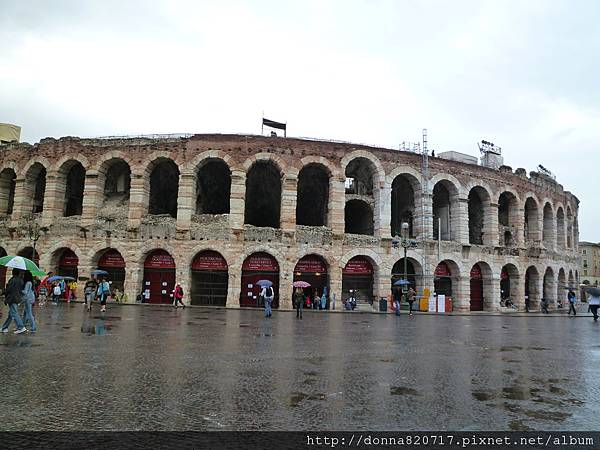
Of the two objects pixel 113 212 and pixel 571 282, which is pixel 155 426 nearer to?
pixel 113 212

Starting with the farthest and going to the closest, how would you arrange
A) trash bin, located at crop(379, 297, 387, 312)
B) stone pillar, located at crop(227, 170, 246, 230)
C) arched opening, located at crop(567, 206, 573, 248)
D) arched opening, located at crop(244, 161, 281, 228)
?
1. arched opening, located at crop(567, 206, 573, 248)
2. arched opening, located at crop(244, 161, 281, 228)
3. stone pillar, located at crop(227, 170, 246, 230)
4. trash bin, located at crop(379, 297, 387, 312)

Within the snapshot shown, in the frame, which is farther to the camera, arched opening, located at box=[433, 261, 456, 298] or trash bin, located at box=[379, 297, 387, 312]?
arched opening, located at box=[433, 261, 456, 298]

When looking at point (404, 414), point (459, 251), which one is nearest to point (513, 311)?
point (459, 251)

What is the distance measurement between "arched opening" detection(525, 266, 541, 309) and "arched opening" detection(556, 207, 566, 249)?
6.67 metres

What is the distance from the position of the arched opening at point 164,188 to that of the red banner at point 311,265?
11173mm

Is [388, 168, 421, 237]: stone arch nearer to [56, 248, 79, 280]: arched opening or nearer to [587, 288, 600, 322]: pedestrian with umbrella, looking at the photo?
[587, 288, 600, 322]: pedestrian with umbrella

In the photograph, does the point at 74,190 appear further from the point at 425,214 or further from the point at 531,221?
the point at 531,221

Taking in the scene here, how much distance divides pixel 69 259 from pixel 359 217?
2174 cm

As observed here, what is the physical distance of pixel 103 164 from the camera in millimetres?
29547

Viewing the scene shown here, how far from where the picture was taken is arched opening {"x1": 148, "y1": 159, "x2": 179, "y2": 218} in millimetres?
31906

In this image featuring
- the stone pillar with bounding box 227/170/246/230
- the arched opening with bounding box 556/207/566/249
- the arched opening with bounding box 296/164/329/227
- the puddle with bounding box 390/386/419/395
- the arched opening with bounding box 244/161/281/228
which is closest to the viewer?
the puddle with bounding box 390/386/419/395

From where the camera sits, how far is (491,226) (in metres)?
33.0

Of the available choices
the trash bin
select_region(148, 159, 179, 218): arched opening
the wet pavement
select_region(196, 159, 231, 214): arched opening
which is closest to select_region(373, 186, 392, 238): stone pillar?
the trash bin

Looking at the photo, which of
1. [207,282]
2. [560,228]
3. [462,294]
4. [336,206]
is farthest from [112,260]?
[560,228]
